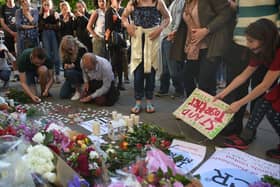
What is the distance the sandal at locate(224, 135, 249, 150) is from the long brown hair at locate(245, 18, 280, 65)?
653 millimetres

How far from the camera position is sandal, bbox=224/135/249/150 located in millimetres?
2661

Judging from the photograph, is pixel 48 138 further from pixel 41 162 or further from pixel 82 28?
pixel 82 28

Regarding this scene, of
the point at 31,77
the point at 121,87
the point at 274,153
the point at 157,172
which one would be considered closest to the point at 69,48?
the point at 31,77

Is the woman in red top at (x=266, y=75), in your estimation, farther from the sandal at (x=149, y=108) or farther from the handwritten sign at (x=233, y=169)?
the sandal at (x=149, y=108)

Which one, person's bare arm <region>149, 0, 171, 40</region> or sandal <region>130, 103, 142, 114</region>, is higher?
person's bare arm <region>149, 0, 171, 40</region>

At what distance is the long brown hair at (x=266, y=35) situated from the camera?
2.36 meters

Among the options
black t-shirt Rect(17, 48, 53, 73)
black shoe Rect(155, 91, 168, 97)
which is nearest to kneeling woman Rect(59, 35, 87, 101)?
black t-shirt Rect(17, 48, 53, 73)

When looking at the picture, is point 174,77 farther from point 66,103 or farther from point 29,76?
point 29,76

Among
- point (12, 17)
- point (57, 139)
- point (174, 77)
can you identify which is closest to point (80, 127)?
point (174, 77)

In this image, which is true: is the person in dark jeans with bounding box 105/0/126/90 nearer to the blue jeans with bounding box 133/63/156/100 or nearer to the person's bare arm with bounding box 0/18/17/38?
the blue jeans with bounding box 133/63/156/100

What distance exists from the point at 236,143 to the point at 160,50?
1545 mm

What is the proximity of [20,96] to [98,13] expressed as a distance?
1.51 m

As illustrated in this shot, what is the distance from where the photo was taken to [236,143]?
2.69 meters

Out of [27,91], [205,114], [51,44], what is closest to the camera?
[205,114]
